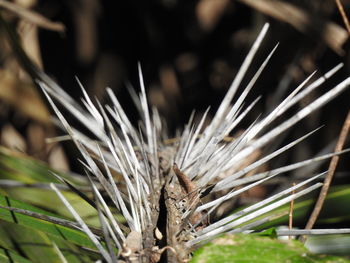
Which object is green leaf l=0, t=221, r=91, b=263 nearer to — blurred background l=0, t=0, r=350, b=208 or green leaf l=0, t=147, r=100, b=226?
green leaf l=0, t=147, r=100, b=226

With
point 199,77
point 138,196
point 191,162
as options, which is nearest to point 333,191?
point 191,162

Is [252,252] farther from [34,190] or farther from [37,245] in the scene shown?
[34,190]

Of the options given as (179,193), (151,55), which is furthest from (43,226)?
(151,55)

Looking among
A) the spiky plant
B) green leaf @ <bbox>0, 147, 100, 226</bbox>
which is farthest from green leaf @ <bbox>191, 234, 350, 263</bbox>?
green leaf @ <bbox>0, 147, 100, 226</bbox>

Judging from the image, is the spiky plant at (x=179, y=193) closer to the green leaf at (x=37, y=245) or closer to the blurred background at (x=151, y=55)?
the green leaf at (x=37, y=245)

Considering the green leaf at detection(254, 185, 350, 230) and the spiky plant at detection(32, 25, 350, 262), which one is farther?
the green leaf at detection(254, 185, 350, 230)

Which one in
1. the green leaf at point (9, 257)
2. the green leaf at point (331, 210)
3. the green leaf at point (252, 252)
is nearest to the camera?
the green leaf at point (252, 252)

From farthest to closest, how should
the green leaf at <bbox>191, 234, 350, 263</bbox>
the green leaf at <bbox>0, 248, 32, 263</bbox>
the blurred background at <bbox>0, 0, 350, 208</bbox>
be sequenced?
the blurred background at <bbox>0, 0, 350, 208</bbox> < the green leaf at <bbox>0, 248, 32, 263</bbox> < the green leaf at <bbox>191, 234, 350, 263</bbox>

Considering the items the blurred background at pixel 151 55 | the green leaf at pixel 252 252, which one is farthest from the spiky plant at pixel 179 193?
the blurred background at pixel 151 55
